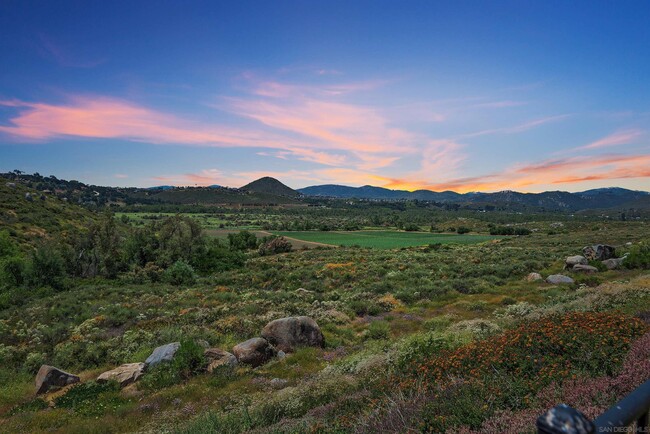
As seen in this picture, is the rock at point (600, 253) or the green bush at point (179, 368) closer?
the green bush at point (179, 368)

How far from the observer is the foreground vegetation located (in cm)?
600

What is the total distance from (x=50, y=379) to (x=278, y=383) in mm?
9152

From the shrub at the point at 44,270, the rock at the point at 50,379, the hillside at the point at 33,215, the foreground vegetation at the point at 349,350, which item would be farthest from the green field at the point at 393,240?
the rock at the point at 50,379

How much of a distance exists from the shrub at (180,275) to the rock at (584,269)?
39750mm

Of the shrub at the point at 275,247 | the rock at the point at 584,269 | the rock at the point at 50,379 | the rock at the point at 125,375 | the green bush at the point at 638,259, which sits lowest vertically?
the shrub at the point at 275,247

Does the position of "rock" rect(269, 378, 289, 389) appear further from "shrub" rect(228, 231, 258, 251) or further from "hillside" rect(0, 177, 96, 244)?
"hillside" rect(0, 177, 96, 244)

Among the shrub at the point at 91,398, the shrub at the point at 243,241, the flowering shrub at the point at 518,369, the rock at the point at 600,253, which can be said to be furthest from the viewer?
the shrub at the point at 243,241

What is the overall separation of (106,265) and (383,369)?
1867 inches

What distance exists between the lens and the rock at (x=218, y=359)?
13156 mm

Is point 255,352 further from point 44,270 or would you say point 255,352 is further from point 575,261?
point 44,270

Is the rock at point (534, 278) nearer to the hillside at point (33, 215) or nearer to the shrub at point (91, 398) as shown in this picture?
the shrub at point (91, 398)

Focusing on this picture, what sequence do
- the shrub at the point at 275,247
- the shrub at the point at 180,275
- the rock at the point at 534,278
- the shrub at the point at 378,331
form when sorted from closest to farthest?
1. the shrub at the point at 378,331
2. the rock at the point at 534,278
3. the shrub at the point at 180,275
4. the shrub at the point at 275,247

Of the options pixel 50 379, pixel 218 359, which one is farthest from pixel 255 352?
pixel 50 379

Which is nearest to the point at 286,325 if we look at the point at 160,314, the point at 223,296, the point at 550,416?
the point at 160,314
